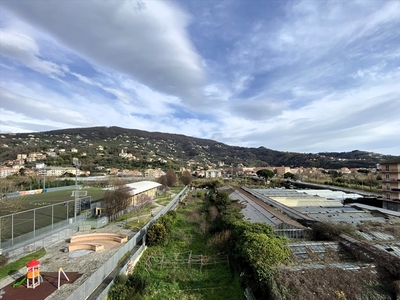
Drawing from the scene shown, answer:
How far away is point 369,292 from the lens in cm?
902

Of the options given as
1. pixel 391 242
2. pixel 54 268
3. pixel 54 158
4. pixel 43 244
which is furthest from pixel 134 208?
pixel 54 158

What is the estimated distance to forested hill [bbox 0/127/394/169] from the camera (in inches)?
3964

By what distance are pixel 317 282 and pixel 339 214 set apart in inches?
565

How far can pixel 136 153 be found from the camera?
126 m

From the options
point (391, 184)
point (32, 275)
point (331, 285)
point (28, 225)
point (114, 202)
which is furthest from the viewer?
point (391, 184)

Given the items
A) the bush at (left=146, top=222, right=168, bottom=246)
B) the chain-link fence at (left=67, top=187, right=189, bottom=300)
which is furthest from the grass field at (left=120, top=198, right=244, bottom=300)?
the chain-link fence at (left=67, top=187, right=189, bottom=300)

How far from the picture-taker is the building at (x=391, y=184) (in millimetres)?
30047

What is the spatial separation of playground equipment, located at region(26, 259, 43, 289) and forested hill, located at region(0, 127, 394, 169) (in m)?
87.0

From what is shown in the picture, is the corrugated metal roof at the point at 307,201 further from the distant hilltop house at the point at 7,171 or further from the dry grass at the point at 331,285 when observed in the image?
the distant hilltop house at the point at 7,171

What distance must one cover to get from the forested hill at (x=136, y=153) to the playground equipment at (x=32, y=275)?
87009 mm

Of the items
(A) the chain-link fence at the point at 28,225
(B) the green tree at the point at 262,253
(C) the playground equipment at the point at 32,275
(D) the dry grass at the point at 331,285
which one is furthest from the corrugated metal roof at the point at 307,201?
(C) the playground equipment at the point at 32,275

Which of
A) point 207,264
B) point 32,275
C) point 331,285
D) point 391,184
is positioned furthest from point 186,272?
point 391,184

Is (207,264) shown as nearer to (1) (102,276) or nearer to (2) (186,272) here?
(2) (186,272)

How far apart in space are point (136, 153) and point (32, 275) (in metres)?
119
